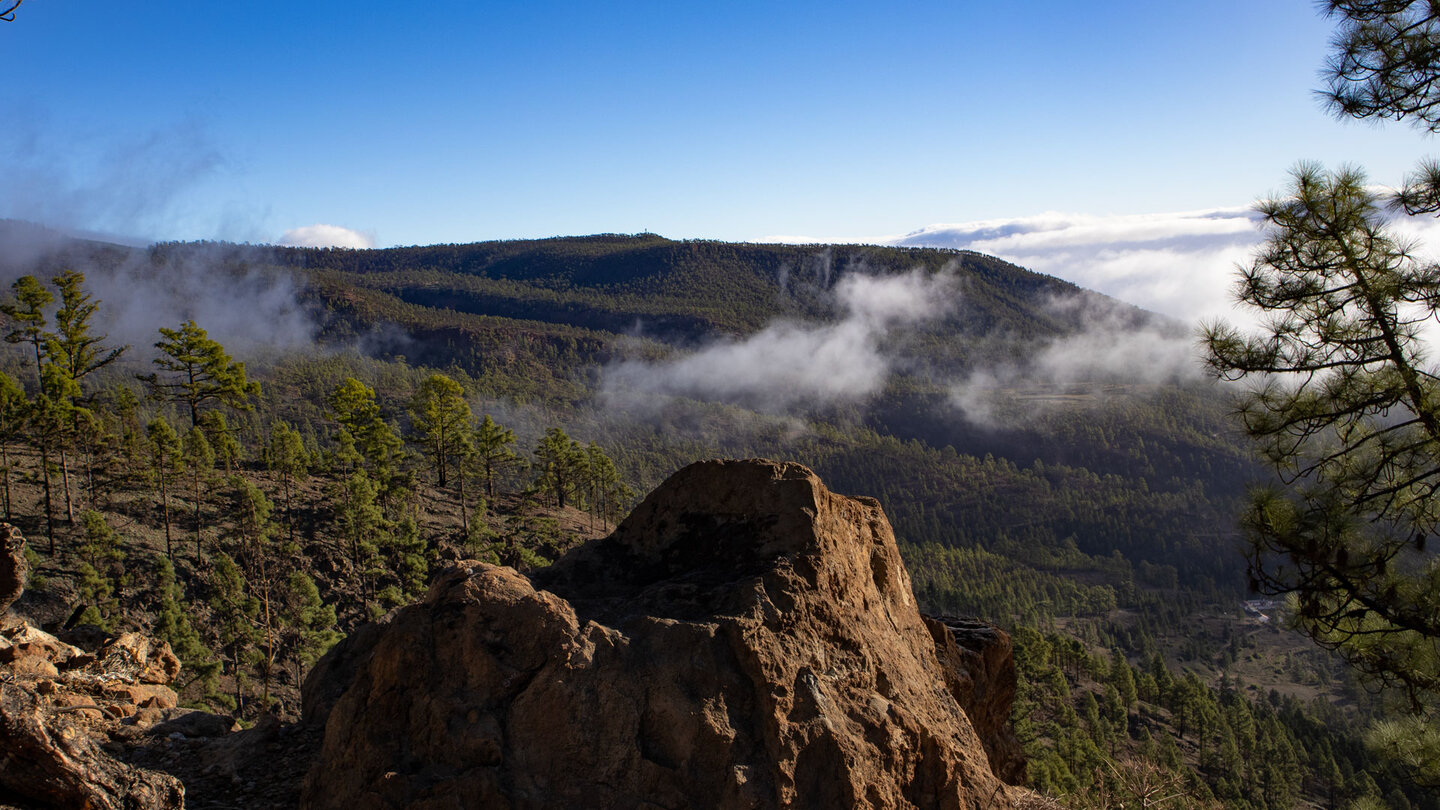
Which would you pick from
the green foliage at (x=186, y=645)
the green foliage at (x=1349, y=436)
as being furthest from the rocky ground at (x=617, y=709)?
the green foliage at (x=186, y=645)

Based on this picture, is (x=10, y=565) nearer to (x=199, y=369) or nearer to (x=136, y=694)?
(x=136, y=694)

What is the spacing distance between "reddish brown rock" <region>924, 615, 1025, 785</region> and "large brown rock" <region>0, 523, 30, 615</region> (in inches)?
444

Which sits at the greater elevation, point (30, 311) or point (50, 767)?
point (30, 311)

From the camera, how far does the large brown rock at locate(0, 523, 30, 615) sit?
9742 mm

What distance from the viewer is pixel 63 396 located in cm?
3362

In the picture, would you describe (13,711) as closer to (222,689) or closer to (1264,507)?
(1264,507)

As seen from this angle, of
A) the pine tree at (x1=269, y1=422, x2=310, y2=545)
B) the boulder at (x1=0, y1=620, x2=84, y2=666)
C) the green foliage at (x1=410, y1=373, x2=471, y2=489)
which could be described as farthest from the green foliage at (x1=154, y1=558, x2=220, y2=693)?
the green foliage at (x1=410, y1=373, x2=471, y2=489)

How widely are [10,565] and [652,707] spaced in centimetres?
881

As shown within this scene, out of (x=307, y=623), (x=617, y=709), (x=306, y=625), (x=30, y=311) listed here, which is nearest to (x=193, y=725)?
(x=617, y=709)

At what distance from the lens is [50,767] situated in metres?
5.36

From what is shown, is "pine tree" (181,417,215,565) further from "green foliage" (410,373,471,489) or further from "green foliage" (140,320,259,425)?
"green foliage" (410,373,471,489)

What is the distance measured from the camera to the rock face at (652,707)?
5688mm

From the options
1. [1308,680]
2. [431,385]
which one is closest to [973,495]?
[1308,680]

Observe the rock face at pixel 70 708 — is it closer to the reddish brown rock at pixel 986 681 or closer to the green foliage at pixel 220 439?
the reddish brown rock at pixel 986 681
